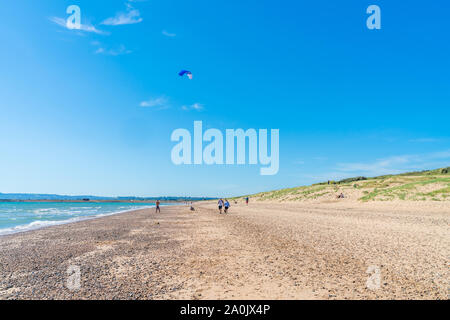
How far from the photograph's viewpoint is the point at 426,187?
126 feet

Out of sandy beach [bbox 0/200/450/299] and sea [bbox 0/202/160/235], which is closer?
sandy beach [bbox 0/200/450/299]

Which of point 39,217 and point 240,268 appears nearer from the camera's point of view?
point 240,268

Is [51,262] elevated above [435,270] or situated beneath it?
situated beneath

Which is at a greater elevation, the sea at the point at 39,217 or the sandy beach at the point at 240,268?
the sandy beach at the point at 240,268

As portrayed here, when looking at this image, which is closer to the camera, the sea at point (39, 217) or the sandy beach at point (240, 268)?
the sandy beach at point (240, 268)

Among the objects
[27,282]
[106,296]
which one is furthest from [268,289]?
[27,282]
